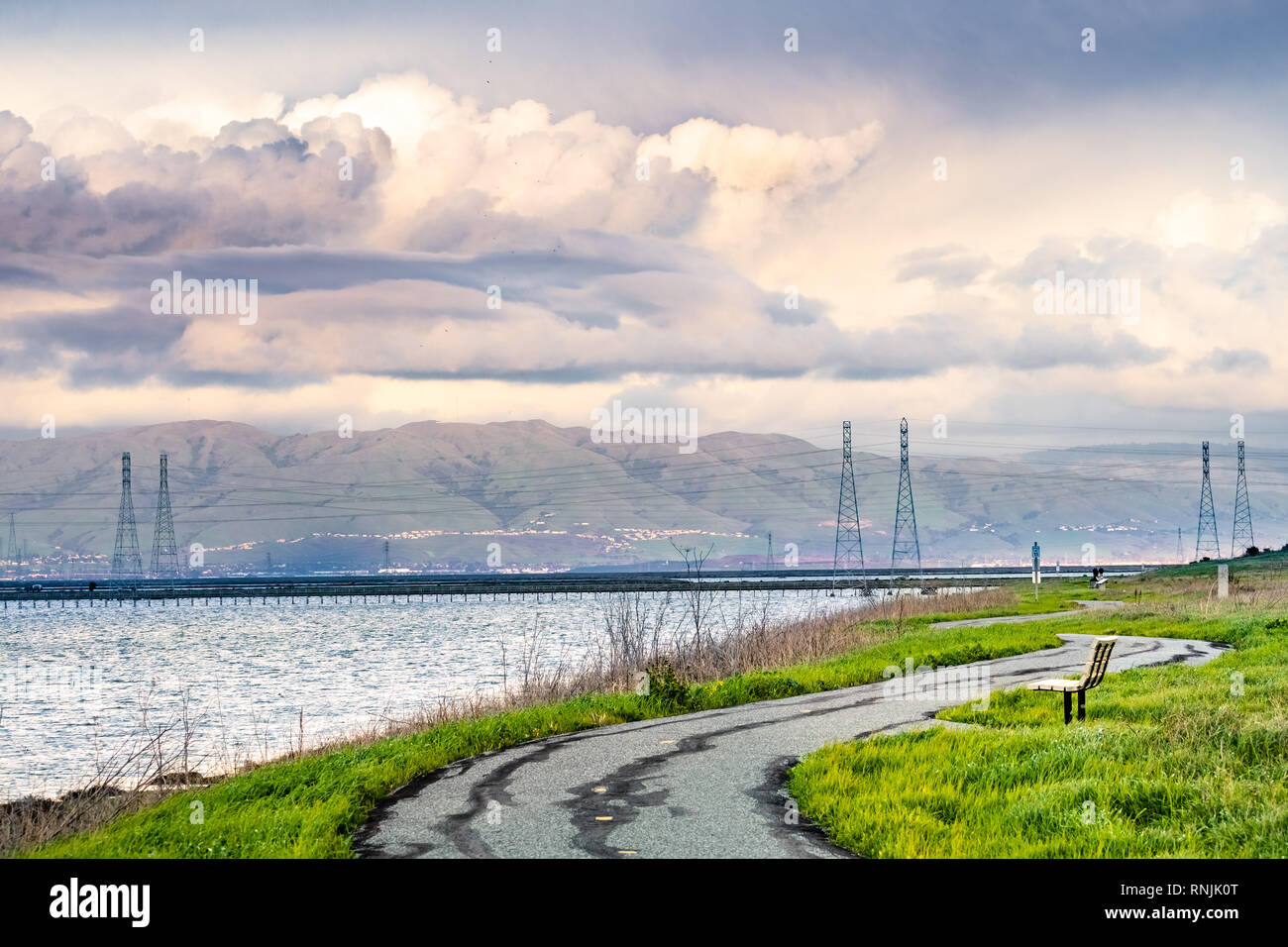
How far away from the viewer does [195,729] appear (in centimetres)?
3578

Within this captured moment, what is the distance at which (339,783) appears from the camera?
1634 centimetres

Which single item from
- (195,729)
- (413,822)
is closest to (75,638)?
(195,729)

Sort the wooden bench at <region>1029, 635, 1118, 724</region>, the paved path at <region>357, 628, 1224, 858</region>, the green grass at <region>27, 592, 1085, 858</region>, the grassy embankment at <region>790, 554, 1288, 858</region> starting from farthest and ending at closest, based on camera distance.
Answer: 1. the wooden bench at <region>1029, 635, 1118, 724</region>
2. the green grass at <region>27, 592, 1085, 858</region>
3. the paved path at <region>357, 628, 1224, 858</region>
4. the grassy embankment at <region>790, 554, 1288, 858</region>

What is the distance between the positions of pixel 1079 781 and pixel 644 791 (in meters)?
5.26

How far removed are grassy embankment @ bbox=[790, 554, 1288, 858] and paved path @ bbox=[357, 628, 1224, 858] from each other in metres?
0.79

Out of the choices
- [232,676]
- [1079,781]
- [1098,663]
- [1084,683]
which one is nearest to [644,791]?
[1079,781]

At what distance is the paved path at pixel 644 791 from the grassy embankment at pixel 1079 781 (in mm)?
787

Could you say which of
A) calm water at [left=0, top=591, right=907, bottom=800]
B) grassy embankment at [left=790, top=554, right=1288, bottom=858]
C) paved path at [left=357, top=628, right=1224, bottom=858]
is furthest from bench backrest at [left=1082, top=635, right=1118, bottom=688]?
calm water at [left=0, top=591, right=907, bottom=800]

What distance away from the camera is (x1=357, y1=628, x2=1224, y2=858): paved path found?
39.7ft

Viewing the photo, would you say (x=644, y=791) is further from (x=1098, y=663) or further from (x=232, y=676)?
(x=232, y=676)

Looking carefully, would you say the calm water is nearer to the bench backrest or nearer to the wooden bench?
the wooden bench
